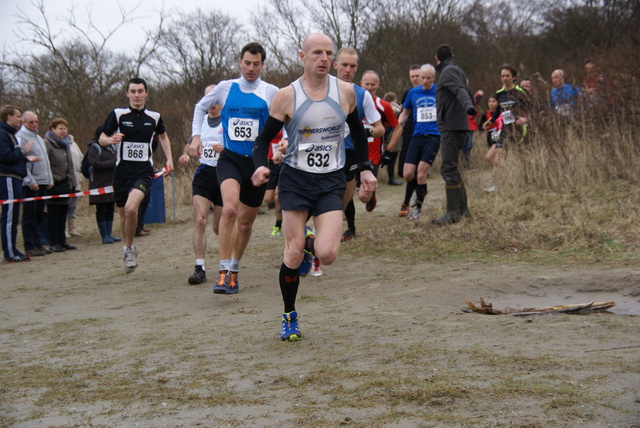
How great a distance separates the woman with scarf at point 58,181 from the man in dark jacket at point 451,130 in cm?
655

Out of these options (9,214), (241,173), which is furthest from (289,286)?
(9,214)

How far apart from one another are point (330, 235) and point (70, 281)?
5360 mm

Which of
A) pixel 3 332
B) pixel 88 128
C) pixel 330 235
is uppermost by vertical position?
pixel 88 128

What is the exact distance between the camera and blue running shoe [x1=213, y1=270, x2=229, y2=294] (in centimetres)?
714

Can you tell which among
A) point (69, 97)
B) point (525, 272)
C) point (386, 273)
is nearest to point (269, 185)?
point (386, 273)

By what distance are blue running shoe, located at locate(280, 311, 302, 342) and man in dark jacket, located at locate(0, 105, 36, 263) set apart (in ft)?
24.4

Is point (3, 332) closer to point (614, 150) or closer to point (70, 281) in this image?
point (70, 281)

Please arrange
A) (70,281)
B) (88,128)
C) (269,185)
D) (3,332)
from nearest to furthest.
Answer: (3,332)
(70,281)
(269,185)
(88,128)

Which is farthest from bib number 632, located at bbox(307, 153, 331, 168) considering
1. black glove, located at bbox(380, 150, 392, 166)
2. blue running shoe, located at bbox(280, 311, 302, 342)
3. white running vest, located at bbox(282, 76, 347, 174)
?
black glove, located at bbox(380, 150, 392, 166)

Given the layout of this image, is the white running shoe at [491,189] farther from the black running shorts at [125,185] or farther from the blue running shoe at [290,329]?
the blue running shoe at [290,329]

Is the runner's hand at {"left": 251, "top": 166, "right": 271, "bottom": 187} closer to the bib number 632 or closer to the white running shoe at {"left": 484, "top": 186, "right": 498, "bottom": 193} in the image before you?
the bib number 632

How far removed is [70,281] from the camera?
9.26 metres

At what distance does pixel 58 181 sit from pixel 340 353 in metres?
9.30

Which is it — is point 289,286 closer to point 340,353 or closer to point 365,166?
point 340,353
